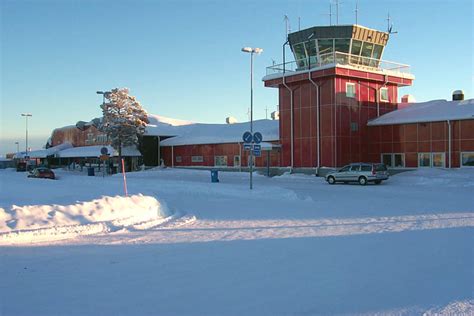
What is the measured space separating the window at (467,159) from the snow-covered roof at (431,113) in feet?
8.37

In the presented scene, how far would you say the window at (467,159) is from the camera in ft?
112

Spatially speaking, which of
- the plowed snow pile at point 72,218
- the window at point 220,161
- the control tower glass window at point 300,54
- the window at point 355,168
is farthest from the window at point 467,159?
the plowed snow pile at point 72,218

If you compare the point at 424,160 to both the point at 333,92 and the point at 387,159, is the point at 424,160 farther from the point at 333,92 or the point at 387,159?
the point at 333,92

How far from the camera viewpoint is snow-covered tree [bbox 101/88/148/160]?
174 ft

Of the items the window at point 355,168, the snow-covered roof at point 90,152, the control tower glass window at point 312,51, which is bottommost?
the window at point 355,168

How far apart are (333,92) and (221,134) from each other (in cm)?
1732

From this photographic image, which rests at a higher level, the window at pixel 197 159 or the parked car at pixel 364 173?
the window at pixel 197 159

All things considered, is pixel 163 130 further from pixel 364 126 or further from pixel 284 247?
pixel 284 247

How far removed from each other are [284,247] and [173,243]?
7.77ft

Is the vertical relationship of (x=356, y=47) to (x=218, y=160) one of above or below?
above

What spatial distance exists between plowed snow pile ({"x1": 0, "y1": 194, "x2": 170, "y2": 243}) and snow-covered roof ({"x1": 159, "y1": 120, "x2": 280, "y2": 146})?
3071 cm

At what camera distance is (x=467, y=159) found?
34.3 meters

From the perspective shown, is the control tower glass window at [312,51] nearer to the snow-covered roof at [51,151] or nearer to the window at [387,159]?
the window at [387,159]

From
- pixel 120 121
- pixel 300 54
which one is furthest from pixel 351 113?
pixel 120 121
